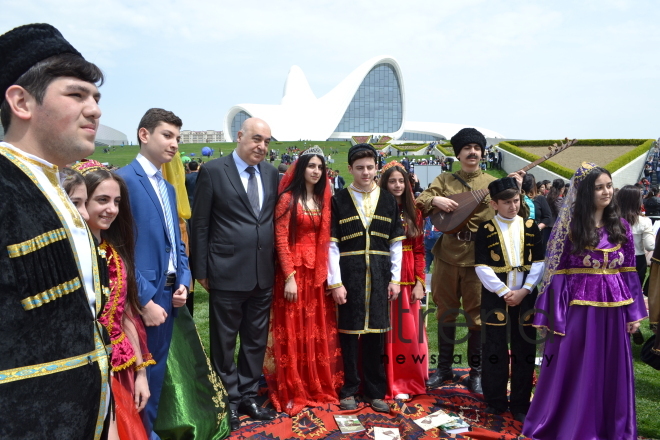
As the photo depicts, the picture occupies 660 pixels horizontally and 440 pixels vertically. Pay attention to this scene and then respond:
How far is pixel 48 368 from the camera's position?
113 cm

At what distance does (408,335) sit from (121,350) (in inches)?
88.0

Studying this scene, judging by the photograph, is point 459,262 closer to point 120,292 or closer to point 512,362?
point 512,362

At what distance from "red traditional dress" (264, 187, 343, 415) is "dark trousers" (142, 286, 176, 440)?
83 centimetres

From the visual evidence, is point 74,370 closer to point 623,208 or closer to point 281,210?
point 281,210

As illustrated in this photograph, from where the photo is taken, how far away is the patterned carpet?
3.07 metres

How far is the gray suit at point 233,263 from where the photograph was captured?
10.3 ft

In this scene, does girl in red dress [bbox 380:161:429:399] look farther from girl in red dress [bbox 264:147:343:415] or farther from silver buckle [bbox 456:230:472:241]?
girl in red dress [bbox 264:147:343:415]

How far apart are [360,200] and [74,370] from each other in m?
2.52

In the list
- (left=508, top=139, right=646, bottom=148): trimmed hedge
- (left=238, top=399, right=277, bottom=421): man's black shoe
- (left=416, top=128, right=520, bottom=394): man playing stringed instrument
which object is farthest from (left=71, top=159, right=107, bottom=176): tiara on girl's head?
(left=508, top=139, right=646, bottom=148): trimmed hedge

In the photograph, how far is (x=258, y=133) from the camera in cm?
318

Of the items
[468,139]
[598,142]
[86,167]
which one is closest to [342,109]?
[598,142]

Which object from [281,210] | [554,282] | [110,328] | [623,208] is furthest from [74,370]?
[623,208]

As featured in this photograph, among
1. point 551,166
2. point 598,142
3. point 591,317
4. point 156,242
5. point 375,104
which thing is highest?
point 375,104

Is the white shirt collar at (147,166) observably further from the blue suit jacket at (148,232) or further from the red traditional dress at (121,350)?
the red traditional dress at (121,350)
